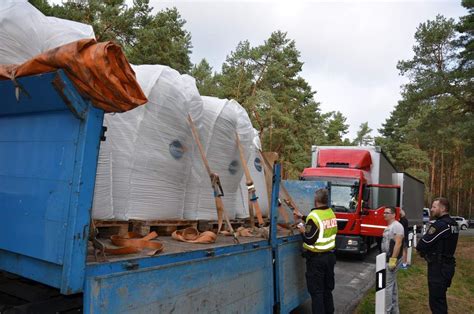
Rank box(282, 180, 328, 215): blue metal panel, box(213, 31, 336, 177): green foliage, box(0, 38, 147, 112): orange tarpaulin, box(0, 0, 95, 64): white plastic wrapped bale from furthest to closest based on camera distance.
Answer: box(213, 31, 336, 177): green foliage < box(282, 180, 328, 215): blue metal panel < box(0, 0, 95, 64): white plastic wrapped bale < box(0, 38, 147, 112): orange tarpaulin

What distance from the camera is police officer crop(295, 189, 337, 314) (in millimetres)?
5066

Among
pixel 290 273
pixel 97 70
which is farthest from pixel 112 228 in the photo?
pixel 290 273

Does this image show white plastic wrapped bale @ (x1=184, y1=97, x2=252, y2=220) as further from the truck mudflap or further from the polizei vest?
the truck mudflap

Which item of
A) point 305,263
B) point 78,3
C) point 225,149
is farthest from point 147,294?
point 78,3

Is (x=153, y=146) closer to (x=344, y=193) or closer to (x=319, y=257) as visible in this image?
(x=319, y=257)

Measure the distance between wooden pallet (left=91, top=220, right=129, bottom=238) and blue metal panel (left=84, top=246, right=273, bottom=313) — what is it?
3.30 feet

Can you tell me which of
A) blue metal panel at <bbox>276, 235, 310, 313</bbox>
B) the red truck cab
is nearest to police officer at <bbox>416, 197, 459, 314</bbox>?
blue metal panel at <bbox>276, 235, 310, 313</bbox>

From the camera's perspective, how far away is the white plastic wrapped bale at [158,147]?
13.0ft

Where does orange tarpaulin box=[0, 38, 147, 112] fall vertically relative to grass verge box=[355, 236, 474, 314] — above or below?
above

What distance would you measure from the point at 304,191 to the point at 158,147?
115 inches

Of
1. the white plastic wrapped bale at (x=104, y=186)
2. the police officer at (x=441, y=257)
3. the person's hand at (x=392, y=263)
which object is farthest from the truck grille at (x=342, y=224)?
the white plastic wrapped bale at (x=104, y=186)

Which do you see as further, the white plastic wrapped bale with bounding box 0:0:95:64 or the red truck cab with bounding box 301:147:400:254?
the red truck cab with bounding box 301:147:400:254

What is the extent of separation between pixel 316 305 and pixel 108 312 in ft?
10.6

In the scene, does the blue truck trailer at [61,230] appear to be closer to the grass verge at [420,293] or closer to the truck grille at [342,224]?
the grass verge at [420,293]
